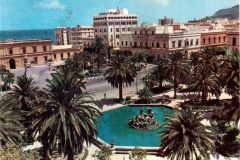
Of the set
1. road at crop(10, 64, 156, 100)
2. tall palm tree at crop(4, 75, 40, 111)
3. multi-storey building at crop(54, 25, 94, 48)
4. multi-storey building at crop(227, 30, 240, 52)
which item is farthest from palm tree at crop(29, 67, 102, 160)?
multi-storey building at crop(54, 25, 94, 48)

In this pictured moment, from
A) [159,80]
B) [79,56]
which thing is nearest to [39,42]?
[79,56]

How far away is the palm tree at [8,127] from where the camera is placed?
18.1m

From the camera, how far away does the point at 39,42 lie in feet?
235

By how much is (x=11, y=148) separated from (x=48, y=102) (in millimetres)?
3484

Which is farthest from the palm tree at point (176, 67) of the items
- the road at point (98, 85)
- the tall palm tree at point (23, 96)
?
the tall palm tree at point (23, 96)

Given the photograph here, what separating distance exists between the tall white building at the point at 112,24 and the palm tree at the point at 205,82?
55.3m

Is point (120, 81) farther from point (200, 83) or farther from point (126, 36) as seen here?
point (126, 36)

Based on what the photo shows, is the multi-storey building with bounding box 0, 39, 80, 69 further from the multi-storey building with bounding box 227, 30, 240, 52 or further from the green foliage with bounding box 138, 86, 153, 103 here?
the multi-storey building with bounding box 227, 30, 240, 52

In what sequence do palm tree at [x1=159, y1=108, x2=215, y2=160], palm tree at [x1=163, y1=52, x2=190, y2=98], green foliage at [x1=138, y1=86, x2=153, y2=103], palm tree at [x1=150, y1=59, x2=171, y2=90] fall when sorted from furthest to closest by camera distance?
1. palm tree at [x1=150, y1=59, x2=171, y2=90]
2. palm tree at [x1=163, y1=52, x2=190, y2=98]
3. green foliage at [x1=138, y1=86, x2=153, y2=103]
4. palm tree at [x1=159, y1=108, x2=215, y2=160]

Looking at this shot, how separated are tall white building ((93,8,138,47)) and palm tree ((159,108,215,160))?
70.2 metres

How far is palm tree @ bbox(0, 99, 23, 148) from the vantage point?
18.1 metres

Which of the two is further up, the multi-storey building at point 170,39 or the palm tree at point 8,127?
the multi-storey building at point 170,39

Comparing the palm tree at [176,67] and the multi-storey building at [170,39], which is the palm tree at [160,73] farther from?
the multi-storey building at [170,39]

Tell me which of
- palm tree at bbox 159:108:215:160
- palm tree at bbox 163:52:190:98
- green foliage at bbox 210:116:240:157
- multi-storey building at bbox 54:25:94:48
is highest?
multi-storey building at bbox 54:25:94:48
